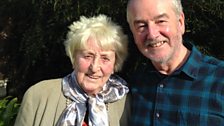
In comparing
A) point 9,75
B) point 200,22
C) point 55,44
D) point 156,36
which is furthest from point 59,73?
point 156,36

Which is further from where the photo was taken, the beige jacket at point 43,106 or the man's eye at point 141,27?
the beige jacket at point 43,106

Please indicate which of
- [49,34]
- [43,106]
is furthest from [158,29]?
[49,34]

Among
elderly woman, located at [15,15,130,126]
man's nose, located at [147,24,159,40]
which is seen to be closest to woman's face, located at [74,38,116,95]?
elderly woman, located at [15,15,130,126]

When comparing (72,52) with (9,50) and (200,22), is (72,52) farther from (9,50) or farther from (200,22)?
(9,50)

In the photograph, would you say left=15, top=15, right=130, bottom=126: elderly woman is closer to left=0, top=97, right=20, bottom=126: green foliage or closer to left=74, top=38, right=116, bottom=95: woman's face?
left=74, top=38, right=116, bottom=95: woman's face

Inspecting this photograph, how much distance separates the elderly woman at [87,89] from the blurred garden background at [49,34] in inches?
34.9

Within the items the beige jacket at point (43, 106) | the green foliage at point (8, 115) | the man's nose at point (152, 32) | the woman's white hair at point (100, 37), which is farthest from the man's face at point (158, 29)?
the green foliage at point (8, 115)

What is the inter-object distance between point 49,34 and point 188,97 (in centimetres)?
258

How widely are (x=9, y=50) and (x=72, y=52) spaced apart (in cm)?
285

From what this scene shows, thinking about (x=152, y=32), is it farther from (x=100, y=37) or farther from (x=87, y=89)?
(x=87, y=89)

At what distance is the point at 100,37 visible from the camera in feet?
11.5

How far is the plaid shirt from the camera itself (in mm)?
3082

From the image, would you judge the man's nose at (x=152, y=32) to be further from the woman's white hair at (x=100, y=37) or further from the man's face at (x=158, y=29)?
the woman's white hair at (x=100, y=37)

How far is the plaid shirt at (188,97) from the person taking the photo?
121 inches
